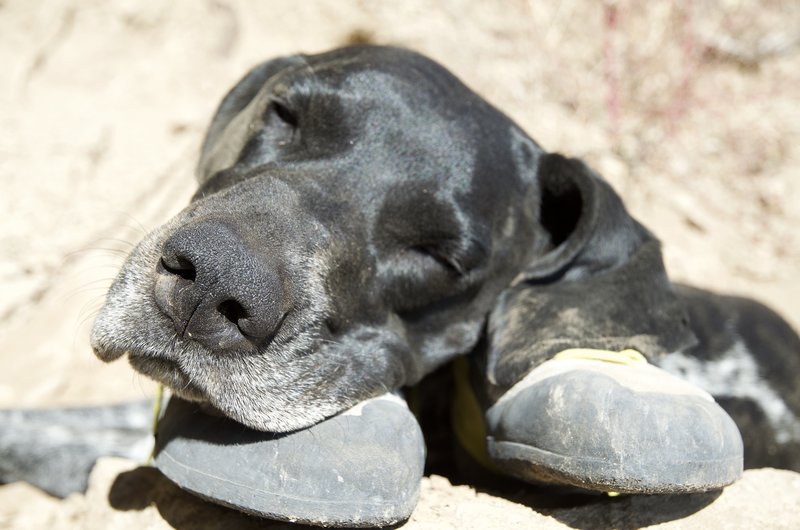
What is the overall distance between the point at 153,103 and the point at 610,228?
11.5 feet

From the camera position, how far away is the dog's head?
2.22 metres

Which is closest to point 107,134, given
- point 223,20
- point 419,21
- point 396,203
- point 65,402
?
point 223,20

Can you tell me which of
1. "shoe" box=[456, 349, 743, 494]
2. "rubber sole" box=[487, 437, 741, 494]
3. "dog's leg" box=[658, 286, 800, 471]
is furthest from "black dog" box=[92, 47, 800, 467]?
"dog's leg" box=[658, 286, 800, 471]

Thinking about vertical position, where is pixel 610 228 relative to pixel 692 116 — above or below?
above

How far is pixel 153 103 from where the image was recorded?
5508 mm

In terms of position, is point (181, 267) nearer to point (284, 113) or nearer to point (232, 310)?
point (232, 310)

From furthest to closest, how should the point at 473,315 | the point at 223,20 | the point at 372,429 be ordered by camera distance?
the point at 223,20 → the point at 473,315 → the point at 372,429

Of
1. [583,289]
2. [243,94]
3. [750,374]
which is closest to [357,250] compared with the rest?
[583,289]

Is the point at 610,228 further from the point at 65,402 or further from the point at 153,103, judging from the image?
the point at 153,103

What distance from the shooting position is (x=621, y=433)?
7.30 feet

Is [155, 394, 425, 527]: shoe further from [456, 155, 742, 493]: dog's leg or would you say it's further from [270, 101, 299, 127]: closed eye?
[270, 101, 299, 127]: closed eye

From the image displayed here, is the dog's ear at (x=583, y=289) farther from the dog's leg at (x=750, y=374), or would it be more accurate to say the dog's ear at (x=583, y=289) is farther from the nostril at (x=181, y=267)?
the nostril at (x=181, y=267)

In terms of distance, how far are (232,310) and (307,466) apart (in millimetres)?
461

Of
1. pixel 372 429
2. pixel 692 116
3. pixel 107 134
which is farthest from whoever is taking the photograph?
pixel 692 116
